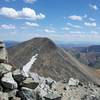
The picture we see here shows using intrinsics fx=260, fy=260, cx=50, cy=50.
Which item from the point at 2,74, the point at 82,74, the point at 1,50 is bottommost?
the point at 82,74

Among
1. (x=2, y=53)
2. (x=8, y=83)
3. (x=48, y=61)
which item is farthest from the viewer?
(x=48, y=61)

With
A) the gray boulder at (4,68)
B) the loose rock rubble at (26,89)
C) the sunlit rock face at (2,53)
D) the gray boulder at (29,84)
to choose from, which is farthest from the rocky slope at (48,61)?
the sunlit rock face at (2,53)

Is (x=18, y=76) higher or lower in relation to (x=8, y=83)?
higher

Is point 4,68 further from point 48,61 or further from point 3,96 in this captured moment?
point 48,61

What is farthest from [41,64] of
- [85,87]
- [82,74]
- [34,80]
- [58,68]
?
[34,80]

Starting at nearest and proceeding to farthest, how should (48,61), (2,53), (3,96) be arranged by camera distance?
1. (3,96)
2. (2,53)
3. (48,61)

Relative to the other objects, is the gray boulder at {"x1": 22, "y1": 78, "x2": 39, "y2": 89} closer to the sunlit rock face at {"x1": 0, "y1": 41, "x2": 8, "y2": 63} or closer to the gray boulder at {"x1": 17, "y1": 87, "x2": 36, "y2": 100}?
the gray boulder at {"x1": 17, "y1": 87, "x2": 36, "y2": 100}

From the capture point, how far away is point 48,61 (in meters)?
38.2

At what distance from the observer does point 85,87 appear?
23031mm

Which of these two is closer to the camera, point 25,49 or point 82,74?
point 82,74

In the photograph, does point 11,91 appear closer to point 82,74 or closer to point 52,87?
point 52,87

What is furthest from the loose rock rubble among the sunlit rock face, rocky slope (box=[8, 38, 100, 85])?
rocky slope (box=[8, 38, 100, 85])

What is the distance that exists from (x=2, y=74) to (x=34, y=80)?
2422 mm

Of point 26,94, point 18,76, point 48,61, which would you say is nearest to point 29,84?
point 26,94
